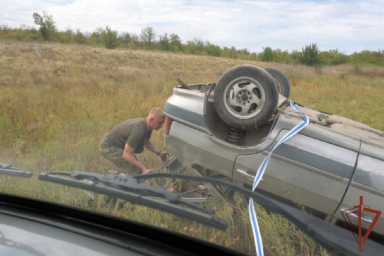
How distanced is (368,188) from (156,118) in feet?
7.71

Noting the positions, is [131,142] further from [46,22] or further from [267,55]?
Result: [267,55]

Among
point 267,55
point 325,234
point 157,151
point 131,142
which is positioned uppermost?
point 267,55

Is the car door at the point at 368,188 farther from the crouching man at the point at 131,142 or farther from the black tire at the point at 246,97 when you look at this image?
the crouching man at the point at 131,142

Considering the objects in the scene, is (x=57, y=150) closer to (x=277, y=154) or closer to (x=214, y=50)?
(x=277, y=154)

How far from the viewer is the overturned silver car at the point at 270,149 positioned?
99.7 inches

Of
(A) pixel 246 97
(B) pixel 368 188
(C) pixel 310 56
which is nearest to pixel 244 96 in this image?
(A) pixel 246 97

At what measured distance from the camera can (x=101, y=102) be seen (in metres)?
7.55

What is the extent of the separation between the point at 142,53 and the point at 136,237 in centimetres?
1350

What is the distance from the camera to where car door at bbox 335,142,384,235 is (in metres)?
2.45

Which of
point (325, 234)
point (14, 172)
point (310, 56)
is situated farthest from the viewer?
point (310, 56)

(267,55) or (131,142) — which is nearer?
(131,142)

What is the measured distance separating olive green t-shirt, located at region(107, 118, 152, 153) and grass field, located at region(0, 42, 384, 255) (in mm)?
340

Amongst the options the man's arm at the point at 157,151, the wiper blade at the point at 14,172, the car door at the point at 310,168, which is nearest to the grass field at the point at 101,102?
the wiper blade at the point at 14,172

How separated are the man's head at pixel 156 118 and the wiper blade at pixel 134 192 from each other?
203 centimetres
